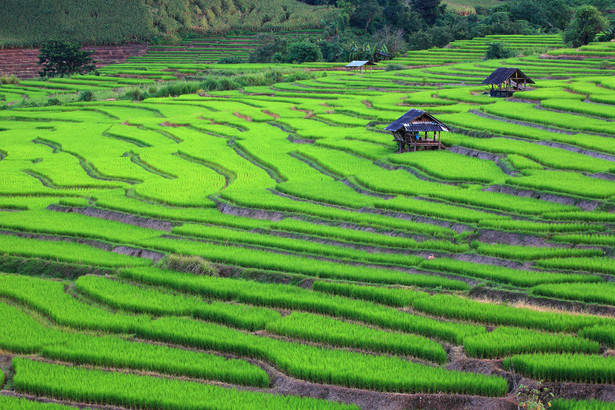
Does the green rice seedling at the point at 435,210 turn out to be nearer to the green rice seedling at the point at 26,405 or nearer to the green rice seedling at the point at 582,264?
the green rice seedling at the point at 582,264

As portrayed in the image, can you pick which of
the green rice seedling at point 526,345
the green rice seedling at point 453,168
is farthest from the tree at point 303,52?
the green rice seedling at point 526,345

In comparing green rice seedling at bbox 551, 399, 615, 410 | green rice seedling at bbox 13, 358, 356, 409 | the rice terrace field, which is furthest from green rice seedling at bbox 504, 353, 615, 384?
green rice seedling at bbox 13, 358, 356, 409

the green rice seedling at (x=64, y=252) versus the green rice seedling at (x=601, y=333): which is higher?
the green rice seedling at (x=601, y=333)

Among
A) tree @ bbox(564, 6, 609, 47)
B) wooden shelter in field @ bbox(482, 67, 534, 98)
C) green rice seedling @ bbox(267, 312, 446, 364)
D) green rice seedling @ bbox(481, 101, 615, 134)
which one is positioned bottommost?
green rice seedling @ bbox(267, 312, 446, 364)

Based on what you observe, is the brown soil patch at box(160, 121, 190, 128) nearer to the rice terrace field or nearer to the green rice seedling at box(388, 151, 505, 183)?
the rice terrace field

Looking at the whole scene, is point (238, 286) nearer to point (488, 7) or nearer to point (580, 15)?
point (580, 15)
